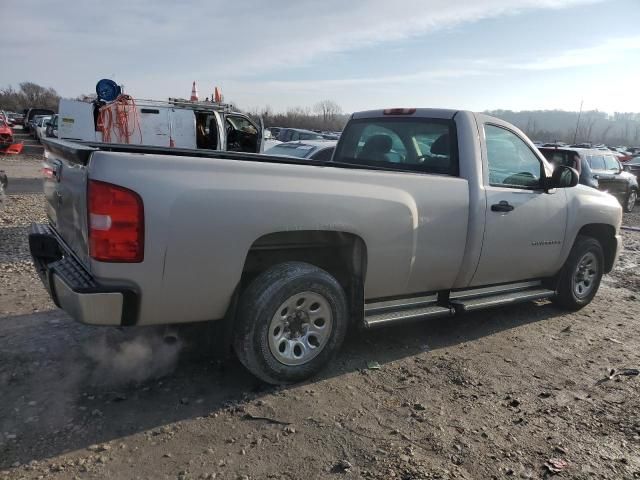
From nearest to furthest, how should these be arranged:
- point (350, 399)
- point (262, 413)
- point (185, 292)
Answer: point (185, 292)
point (262, 413)
point (350, 399)

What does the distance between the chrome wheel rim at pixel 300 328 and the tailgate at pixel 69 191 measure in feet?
4.10

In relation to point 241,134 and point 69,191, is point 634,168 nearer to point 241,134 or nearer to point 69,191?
point 241,134

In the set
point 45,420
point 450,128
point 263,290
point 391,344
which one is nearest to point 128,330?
point 45,420

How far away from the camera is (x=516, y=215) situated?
4.54 metres

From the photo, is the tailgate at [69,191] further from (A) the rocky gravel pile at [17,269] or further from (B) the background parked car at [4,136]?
(B) the background parked car at [4,136]

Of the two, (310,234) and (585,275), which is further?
(585,275)

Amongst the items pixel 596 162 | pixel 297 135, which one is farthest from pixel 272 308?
pixel 297 135

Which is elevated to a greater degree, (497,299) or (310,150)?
(310,150)

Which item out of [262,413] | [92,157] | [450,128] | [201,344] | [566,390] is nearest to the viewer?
[92,157]

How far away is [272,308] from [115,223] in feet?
3.59

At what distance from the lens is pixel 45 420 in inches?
119

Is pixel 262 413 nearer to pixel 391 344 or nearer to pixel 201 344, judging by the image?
pixel 201 344

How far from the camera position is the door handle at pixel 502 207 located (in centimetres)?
432

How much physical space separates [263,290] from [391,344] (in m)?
1.63
